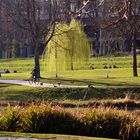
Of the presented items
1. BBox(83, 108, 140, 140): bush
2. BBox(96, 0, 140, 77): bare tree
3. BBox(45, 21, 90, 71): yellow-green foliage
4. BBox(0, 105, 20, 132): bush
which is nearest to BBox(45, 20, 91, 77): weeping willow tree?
BBox(45, 21, 90, 71): yellow-green foliage

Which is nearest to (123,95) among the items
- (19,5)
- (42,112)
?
(42,112)

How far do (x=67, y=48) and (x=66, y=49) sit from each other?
470 mm

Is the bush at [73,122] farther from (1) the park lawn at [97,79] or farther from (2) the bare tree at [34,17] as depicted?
(2) the bare tree at [34,17]

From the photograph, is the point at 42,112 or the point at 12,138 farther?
the point at 42,112

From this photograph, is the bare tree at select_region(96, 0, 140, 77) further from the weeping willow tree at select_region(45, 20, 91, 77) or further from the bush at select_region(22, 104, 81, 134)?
the weeping willow tree at select_region(45, 20, 91, 77)

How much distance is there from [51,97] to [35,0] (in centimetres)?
2326

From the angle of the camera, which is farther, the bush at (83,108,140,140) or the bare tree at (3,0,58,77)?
the bare tree at (3,0,58,77)

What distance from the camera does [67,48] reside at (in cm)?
6272

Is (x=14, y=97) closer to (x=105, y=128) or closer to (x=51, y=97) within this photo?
(x=51, y=97)

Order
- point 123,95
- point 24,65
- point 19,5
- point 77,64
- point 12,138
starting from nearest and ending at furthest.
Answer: point 12,138 < point 123,95 < point 19,5 < point 77,64 < point 24,65

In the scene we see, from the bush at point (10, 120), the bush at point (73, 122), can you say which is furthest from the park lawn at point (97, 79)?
the bush at point (10, 120)

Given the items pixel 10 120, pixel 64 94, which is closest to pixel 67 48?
pixel 64 94

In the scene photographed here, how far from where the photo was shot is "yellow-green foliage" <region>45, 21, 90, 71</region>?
203 ft

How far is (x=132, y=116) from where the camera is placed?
17.1 m
